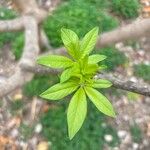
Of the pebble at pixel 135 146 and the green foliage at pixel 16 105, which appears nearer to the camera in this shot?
the pebble at pixel 135 146

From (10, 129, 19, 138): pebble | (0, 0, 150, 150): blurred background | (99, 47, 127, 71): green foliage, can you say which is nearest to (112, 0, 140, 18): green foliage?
(0, 0, 150, 150): blurred background

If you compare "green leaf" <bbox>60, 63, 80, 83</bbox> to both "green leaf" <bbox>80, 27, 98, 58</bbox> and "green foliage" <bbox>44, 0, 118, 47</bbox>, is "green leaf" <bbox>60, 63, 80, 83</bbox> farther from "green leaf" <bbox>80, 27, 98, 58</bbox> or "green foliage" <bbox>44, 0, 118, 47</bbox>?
"green foliage" <bbox>44, 0, 118, 47</bbox>

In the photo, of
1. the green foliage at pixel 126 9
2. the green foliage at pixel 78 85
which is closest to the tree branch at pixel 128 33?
the green foliage at pixel 126 9

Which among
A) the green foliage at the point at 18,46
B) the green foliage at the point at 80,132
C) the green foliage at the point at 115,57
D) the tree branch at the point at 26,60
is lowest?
the green foliage at the point at 80,132

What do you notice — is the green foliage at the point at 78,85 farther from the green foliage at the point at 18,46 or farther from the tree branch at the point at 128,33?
the green foliage at the point at 18,46

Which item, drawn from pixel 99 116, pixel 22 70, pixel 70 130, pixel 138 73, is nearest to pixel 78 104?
pixel 70 130
